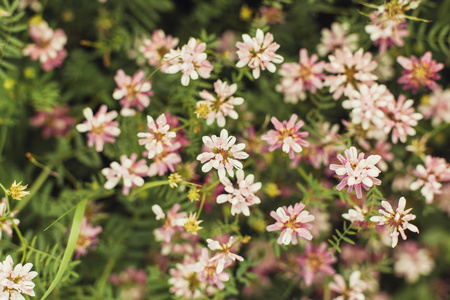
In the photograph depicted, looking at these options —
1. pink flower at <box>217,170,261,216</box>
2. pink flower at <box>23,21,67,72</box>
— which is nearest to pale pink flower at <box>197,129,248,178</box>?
pink flower at <box>217,170,261,216</box>

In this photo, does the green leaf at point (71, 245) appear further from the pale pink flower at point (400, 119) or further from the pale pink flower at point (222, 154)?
the pale pink flower at point (400, 119)

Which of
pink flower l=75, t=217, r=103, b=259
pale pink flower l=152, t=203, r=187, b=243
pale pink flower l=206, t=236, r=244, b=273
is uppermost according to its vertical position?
pale pink flower l=206, t=236, r=244, b=273

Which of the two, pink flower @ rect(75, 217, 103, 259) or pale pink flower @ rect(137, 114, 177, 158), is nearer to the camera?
pale pink flower @ rect(137, 114, 177, 158)

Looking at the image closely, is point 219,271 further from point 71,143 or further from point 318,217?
point 71,143

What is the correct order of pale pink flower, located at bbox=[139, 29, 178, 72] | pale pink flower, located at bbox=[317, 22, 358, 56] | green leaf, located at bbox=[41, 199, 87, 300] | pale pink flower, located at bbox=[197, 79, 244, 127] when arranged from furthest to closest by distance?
pale pink flower, located at bbox=[317, 22, 358, 56] < pale pink flower, located at bbox=[139, 29, 178, 72] < pale pink flower, located at bbox=[197, 79, 244, 127] < green leaf, located at bbox=[41, 199, 87, 300]

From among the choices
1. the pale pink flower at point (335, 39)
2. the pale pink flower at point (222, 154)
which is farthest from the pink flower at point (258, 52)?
the pale pink flower at point (335, 39)

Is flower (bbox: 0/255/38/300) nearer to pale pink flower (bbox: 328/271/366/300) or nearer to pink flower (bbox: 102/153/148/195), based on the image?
pink flower (bbox: 102/153/148/195)

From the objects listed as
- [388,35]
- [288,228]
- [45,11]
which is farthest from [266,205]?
[45,11]
